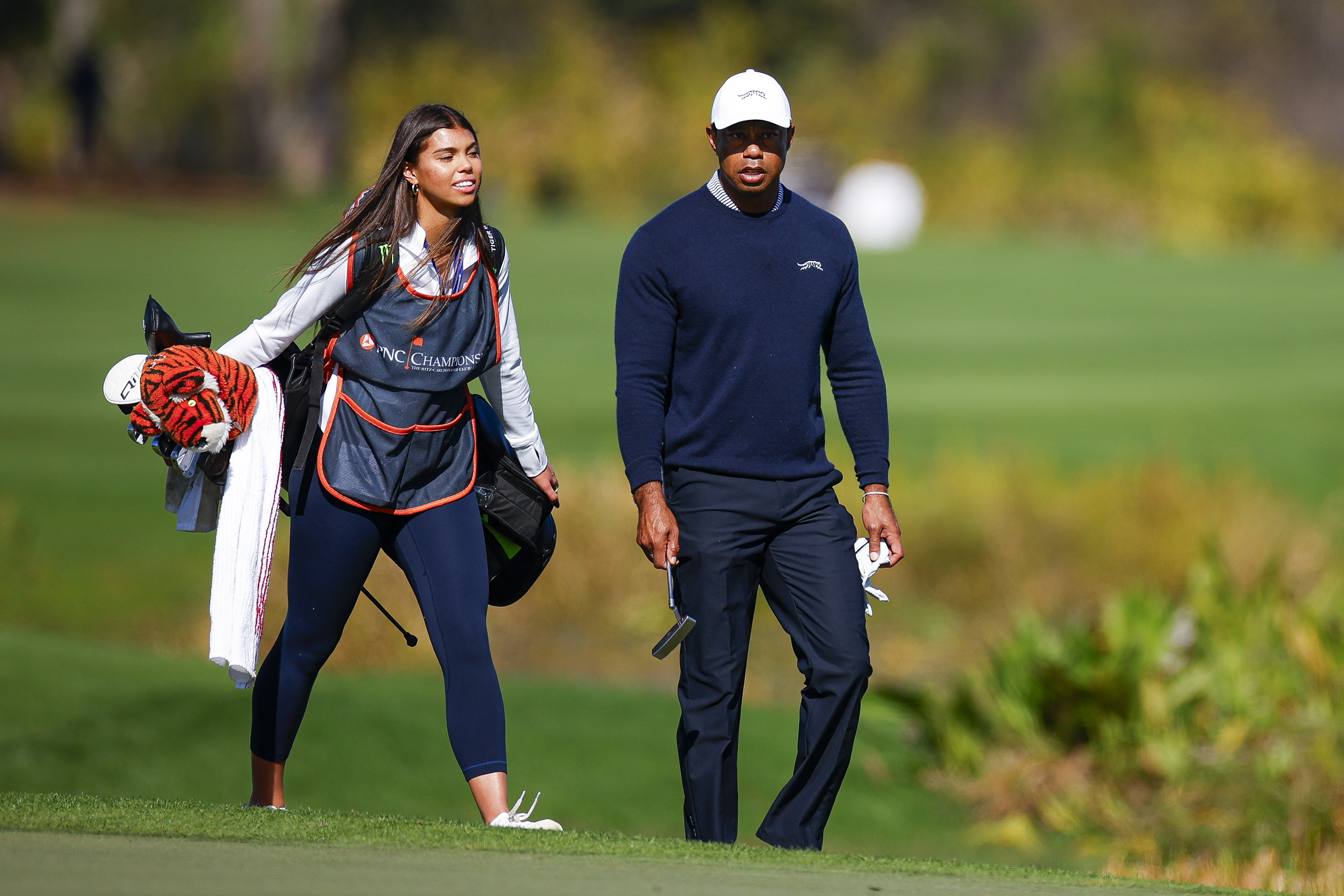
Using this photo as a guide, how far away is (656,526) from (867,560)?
575mm

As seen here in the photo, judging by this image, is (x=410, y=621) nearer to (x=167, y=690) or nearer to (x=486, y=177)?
(x=167, y=690)

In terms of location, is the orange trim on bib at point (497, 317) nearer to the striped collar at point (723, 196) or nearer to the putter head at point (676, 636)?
the striped collar at point (723, 196)

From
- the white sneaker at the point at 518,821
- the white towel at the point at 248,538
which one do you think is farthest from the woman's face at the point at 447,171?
the white sneaker at the point at 518,821

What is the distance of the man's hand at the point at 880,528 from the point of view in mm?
4645

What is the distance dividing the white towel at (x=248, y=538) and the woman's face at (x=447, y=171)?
21.7 inches

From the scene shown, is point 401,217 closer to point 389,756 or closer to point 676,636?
point 676,636

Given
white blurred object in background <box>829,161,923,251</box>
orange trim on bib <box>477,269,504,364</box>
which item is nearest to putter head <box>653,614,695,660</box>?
orange trim on bib <box>477,269,504,364</box>

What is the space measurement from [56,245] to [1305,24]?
40749mm

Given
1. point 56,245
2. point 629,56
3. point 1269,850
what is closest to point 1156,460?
point 1269,850

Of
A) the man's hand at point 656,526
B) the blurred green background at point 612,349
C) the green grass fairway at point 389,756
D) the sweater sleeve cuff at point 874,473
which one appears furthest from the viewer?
the blurred green background at point 612,349

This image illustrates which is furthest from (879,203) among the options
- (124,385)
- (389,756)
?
(124,385)

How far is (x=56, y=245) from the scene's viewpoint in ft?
80.1

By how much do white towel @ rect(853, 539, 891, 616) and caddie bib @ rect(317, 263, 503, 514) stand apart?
1055 mm

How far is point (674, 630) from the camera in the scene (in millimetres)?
4535
